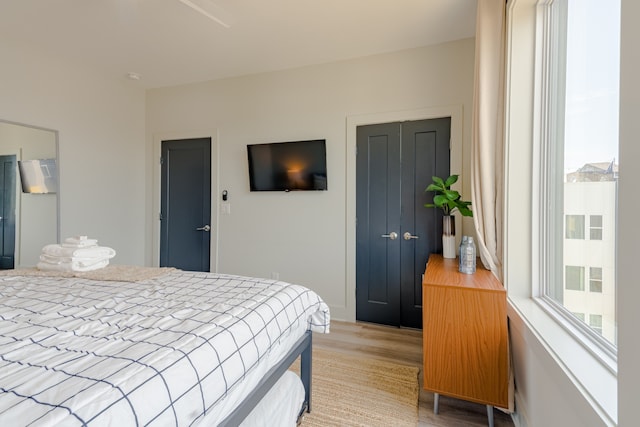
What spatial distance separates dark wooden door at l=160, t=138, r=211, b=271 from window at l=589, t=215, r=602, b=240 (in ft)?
11.6

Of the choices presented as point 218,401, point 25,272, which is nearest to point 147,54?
point 25,272

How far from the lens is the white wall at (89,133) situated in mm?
2904

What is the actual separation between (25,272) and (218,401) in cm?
178

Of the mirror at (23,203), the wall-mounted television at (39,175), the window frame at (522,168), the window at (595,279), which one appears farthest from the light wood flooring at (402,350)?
the wall-mounted television at (39,175)

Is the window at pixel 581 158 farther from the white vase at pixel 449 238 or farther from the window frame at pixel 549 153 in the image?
the white vase at pixel 449 238

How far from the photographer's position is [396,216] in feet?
10.1

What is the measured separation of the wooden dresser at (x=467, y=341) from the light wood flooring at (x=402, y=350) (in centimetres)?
12

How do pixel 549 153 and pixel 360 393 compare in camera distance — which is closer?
pixel 549 153

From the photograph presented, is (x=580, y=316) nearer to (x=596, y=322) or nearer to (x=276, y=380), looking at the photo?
(x=596, y=322)

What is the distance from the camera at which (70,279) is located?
174 cm

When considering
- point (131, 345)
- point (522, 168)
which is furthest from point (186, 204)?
point (522, 168)

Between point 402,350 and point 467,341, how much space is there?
3.26ft

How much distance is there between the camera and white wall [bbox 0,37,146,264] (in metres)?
2.90

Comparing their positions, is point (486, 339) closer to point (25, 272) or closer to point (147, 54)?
point (25, 272)
